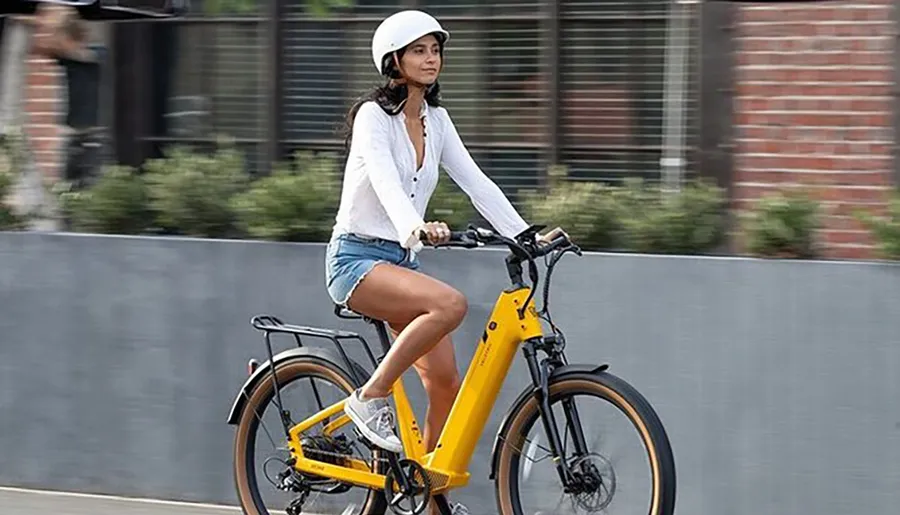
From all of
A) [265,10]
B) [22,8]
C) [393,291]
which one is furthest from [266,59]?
[393,291]

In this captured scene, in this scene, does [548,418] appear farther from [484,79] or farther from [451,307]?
[484,79]

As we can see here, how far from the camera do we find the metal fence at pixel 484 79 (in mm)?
8023

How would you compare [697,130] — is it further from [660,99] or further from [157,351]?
[157,351]

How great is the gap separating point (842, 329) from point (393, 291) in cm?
170

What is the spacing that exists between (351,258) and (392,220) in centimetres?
41

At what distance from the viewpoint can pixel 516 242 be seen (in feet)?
18.5

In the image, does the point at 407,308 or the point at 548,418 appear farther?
the point at 407,308

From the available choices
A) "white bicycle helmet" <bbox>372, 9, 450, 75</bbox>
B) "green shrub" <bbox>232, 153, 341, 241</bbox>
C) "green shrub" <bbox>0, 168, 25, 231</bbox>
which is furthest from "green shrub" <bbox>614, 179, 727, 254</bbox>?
"green shrub" <bbox>0, 168, 25, 231</bbox>

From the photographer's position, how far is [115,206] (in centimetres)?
757

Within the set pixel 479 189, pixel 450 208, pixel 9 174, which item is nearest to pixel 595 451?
pixel 479 189

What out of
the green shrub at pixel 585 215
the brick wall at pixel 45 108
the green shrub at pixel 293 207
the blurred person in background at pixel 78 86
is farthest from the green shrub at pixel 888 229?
the brick wall at pixel 45 108

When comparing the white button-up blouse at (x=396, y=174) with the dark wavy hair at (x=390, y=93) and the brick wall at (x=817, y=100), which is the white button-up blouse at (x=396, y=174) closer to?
the dark wavy hair at (x=390, y=93)

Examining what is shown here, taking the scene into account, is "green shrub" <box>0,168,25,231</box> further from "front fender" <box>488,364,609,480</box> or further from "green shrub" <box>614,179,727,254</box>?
"front fender" <box>488,364,609,480</box>

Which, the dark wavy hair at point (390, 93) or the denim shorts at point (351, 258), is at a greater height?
the dark wavy hair at point (390, 93)
